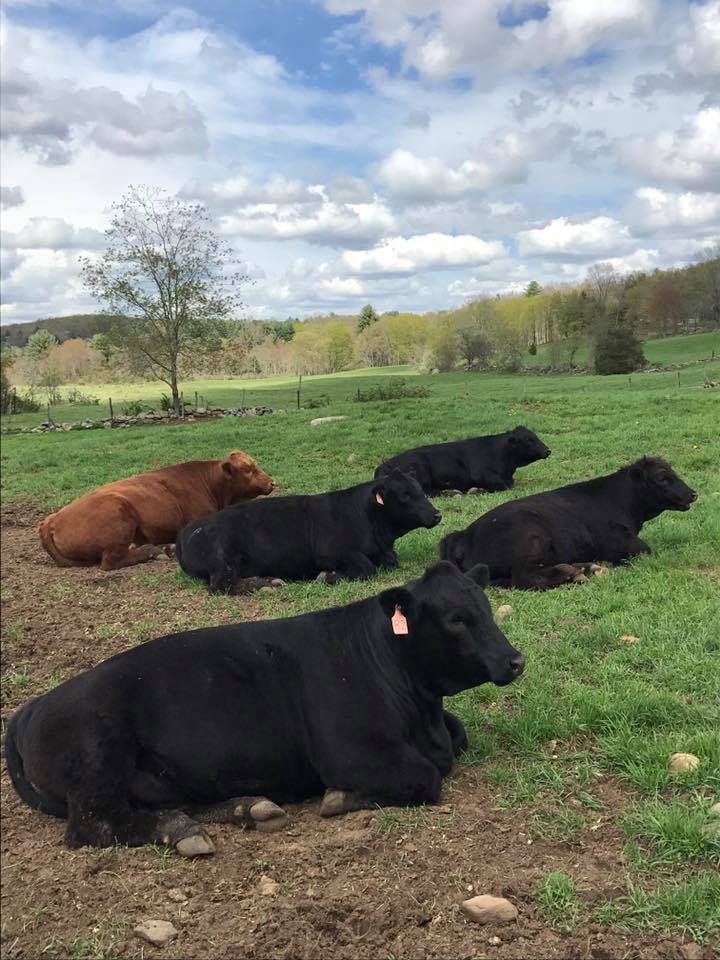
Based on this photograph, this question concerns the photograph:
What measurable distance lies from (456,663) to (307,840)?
1182mm

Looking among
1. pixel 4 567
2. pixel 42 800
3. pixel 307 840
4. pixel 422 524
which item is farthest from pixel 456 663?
pixel 4 567

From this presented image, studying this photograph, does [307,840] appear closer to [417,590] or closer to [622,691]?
[417,590]

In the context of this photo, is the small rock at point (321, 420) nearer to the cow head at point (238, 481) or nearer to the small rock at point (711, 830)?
the cow head at point (238, 481)

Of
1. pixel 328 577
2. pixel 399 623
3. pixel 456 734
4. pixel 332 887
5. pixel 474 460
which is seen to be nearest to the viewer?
pixel 332 887

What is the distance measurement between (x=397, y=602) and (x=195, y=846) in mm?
1606

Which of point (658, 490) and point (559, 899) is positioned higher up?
point (658, 490)

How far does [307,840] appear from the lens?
3.85m

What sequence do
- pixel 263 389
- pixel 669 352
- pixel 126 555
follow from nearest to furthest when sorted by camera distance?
pixel 126 555 → pixel 263 389 → pixel 669 352

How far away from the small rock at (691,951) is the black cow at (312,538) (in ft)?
20.0

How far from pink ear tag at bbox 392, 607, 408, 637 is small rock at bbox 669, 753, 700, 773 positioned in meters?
1.52

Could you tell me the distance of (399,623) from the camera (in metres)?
4.45

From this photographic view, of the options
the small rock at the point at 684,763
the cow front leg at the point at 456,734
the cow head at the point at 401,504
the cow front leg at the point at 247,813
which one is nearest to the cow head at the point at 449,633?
the cow front leg at the point at 456,734

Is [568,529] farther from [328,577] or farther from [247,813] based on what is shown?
[247,813]

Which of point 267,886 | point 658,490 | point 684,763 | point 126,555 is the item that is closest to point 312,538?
point 126,555
